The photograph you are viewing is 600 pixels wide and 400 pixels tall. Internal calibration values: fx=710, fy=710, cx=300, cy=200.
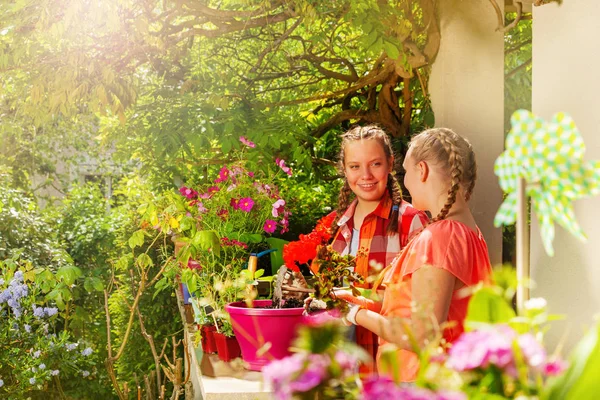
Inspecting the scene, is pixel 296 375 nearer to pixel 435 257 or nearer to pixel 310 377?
pixel 310 377

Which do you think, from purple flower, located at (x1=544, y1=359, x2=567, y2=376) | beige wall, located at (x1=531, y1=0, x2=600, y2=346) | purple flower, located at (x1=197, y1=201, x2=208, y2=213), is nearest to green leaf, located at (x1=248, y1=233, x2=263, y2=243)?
purple flower, located at (x1=197, y1=201, x2=208, y2=213)

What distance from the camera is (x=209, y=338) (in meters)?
2.63

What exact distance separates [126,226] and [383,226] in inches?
169

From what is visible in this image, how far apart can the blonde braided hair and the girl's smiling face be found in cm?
66

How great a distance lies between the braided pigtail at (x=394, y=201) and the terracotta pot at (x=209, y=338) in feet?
2.47

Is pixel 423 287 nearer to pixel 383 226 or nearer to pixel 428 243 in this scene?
pixel 428 243

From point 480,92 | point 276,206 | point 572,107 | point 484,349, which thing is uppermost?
point 480,92

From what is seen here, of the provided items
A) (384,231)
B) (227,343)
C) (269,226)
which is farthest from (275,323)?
(269,226)

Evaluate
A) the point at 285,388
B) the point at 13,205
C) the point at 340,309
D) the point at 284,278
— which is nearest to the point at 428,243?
the point at 340,309

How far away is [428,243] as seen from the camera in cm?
162

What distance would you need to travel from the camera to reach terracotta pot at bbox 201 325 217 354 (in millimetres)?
2623

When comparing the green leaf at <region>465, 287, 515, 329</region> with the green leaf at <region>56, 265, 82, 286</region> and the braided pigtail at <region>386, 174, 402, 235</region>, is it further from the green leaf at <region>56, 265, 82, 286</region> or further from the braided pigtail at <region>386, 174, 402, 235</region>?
the green leaf at <region>56, 265, 82, 286</region>

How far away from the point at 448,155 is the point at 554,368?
1.11 metres

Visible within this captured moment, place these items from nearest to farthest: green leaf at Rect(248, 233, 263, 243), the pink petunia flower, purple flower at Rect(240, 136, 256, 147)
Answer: green leaf at Rect(248, 233, 263, 243), the pink petunia flower, purple flower at Rect(240, 136, 256, 147)
